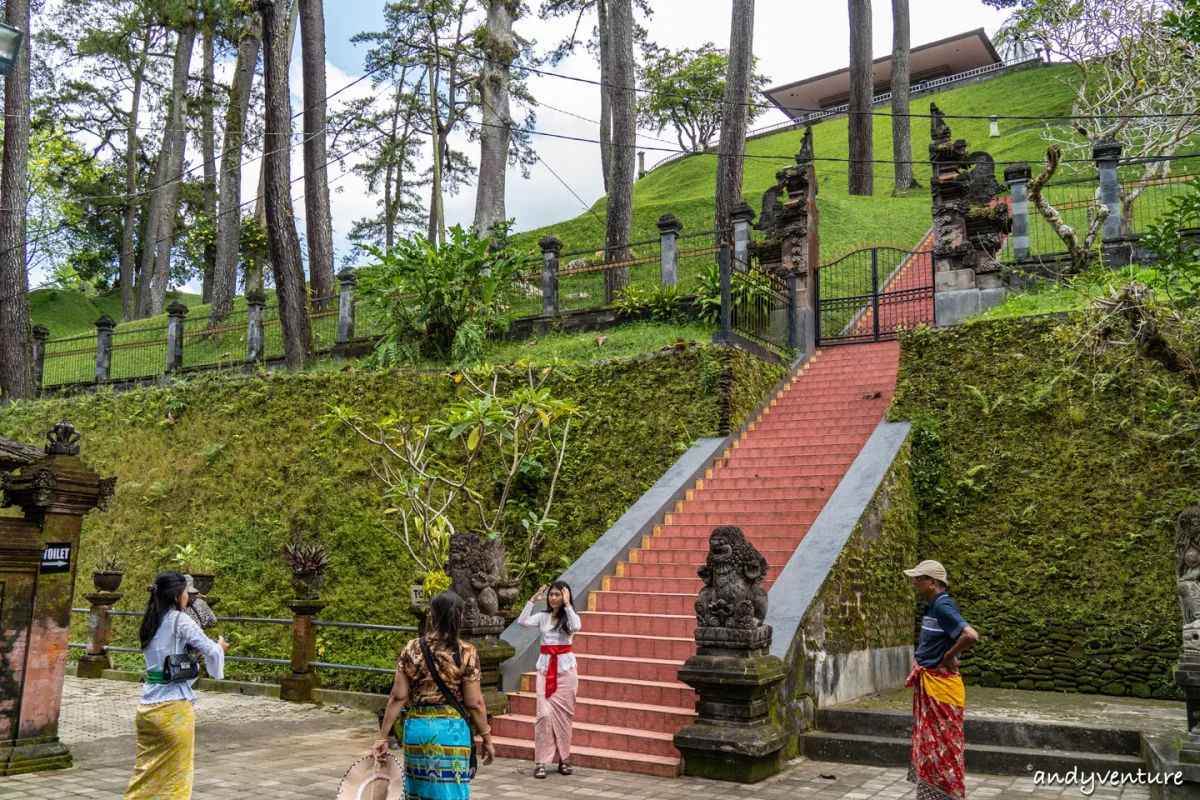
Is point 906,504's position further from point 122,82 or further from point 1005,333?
point 122,82

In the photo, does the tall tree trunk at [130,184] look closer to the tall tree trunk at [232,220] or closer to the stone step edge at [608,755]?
the tall tree trunk at [232,220]

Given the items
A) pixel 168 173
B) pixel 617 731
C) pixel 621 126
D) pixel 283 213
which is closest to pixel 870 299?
pixel 621 126

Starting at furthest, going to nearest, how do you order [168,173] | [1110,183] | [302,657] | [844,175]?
[844,175] → [168,173] → [1110,183] → [302,657]

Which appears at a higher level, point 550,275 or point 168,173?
point 168,173

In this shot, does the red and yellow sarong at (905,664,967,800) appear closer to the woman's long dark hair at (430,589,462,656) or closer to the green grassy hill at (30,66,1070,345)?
the woman's long dark hair at (430,589,462,656)

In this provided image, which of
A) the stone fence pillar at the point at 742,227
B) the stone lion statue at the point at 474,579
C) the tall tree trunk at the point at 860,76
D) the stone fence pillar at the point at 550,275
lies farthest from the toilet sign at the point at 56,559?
the tall tree trunk at the point at 860,76

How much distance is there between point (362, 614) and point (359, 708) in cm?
217

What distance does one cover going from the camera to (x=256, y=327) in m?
18.8

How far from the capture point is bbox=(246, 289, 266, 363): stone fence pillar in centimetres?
1878

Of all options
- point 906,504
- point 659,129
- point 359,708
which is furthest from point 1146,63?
point 659,129

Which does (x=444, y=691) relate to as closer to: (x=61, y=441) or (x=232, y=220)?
(x=61, y=441)

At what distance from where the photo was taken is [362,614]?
38.9 ft

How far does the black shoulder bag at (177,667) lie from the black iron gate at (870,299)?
33.9ft

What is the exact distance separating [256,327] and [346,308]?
2185mm
